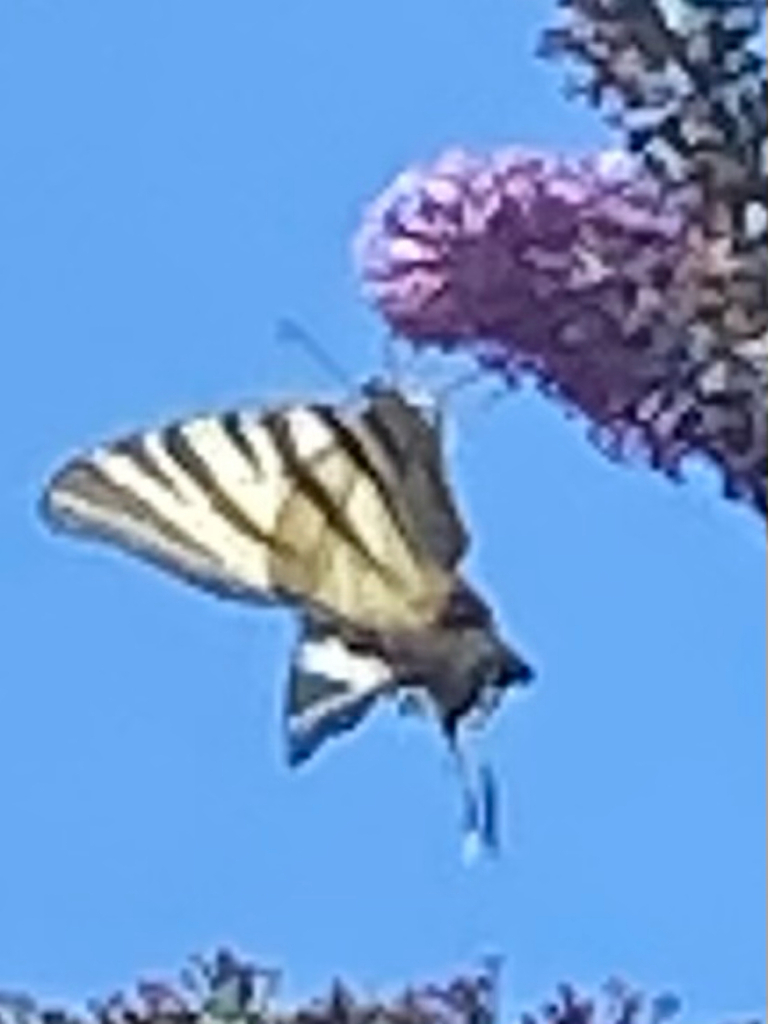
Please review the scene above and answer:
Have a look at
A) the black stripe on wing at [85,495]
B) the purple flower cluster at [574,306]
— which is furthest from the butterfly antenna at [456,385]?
the black stripe on wing at [85,495]

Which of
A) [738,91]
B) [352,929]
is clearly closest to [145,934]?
[352,929]

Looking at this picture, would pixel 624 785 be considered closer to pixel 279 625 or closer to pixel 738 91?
pixel 279 625

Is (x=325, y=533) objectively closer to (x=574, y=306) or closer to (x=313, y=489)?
(x=313, y=489)

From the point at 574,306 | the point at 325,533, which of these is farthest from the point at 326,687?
the point at 574,306

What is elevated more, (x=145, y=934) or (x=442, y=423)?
(x=442, y=423)

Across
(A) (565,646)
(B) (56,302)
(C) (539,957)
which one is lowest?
(C) (539,957)

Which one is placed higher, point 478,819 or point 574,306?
point 574,306
